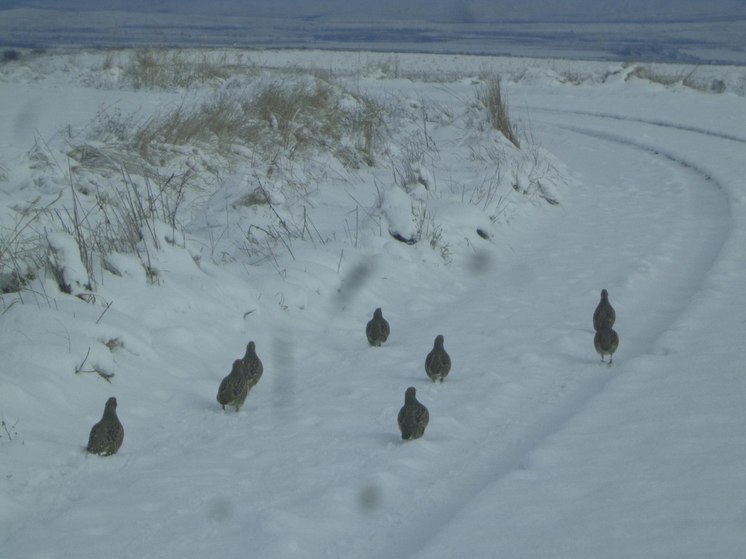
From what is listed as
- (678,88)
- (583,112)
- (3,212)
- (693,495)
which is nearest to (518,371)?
(693,495)

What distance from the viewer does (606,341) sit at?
6074 mm

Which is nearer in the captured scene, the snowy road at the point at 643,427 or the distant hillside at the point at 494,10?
the snowy road at the point at 643,427

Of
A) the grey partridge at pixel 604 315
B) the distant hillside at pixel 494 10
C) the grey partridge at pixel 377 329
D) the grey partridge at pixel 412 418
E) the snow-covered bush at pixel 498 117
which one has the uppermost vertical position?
the grey partridge at pixel 412 418

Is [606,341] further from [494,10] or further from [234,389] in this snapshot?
[494,10]

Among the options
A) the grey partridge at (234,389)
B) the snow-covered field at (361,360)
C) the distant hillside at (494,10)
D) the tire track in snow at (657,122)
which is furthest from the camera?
the distant hillside at (494,10)

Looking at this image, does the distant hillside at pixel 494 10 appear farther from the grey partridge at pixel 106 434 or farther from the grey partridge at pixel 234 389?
the grey partridge at pixel 106 434

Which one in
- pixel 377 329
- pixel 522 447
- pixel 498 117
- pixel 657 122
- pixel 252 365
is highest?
pixel 522 447

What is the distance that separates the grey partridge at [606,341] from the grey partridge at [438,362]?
968 millimetres

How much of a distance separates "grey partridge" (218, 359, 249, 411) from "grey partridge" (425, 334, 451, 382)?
113cm

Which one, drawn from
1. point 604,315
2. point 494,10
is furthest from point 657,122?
point 494,10

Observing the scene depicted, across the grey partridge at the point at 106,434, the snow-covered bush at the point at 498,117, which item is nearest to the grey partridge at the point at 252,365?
the grey partridge at the point at 106,434

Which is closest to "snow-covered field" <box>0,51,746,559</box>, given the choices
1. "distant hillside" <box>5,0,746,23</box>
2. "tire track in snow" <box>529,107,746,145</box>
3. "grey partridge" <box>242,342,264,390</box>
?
"grey partridge" <box>242,342,264,390</box>

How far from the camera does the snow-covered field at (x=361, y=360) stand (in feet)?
13.6

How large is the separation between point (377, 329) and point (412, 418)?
72.4 inches
